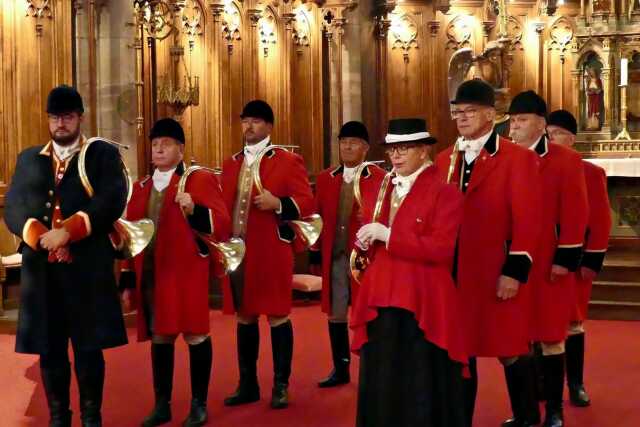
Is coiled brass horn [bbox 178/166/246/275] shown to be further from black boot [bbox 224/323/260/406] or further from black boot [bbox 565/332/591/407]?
black boot [bbox 565/332/591/407]

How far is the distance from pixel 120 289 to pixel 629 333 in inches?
190

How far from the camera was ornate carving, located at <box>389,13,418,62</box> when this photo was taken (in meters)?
14.6

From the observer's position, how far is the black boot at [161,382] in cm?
552

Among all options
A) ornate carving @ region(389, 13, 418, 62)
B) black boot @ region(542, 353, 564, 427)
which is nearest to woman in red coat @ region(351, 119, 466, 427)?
black boot @ region(542, 353, 564, 427)

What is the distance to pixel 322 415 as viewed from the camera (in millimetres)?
5820

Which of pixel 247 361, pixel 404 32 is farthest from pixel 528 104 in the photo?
pixel 404 32

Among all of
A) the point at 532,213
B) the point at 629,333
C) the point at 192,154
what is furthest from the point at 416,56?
the point at 532,213

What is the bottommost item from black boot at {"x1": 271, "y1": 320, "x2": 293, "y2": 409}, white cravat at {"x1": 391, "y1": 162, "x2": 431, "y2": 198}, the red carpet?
the red carpet

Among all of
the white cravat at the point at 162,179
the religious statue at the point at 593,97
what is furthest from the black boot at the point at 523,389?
the religious statue at the point at 593,97

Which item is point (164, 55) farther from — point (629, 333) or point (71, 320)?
point (71, 320)

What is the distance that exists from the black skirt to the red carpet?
1.33 metres

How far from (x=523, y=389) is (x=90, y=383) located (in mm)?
2065

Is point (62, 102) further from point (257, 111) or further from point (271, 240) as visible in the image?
point (271, 240)

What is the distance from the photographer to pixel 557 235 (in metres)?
5.36
